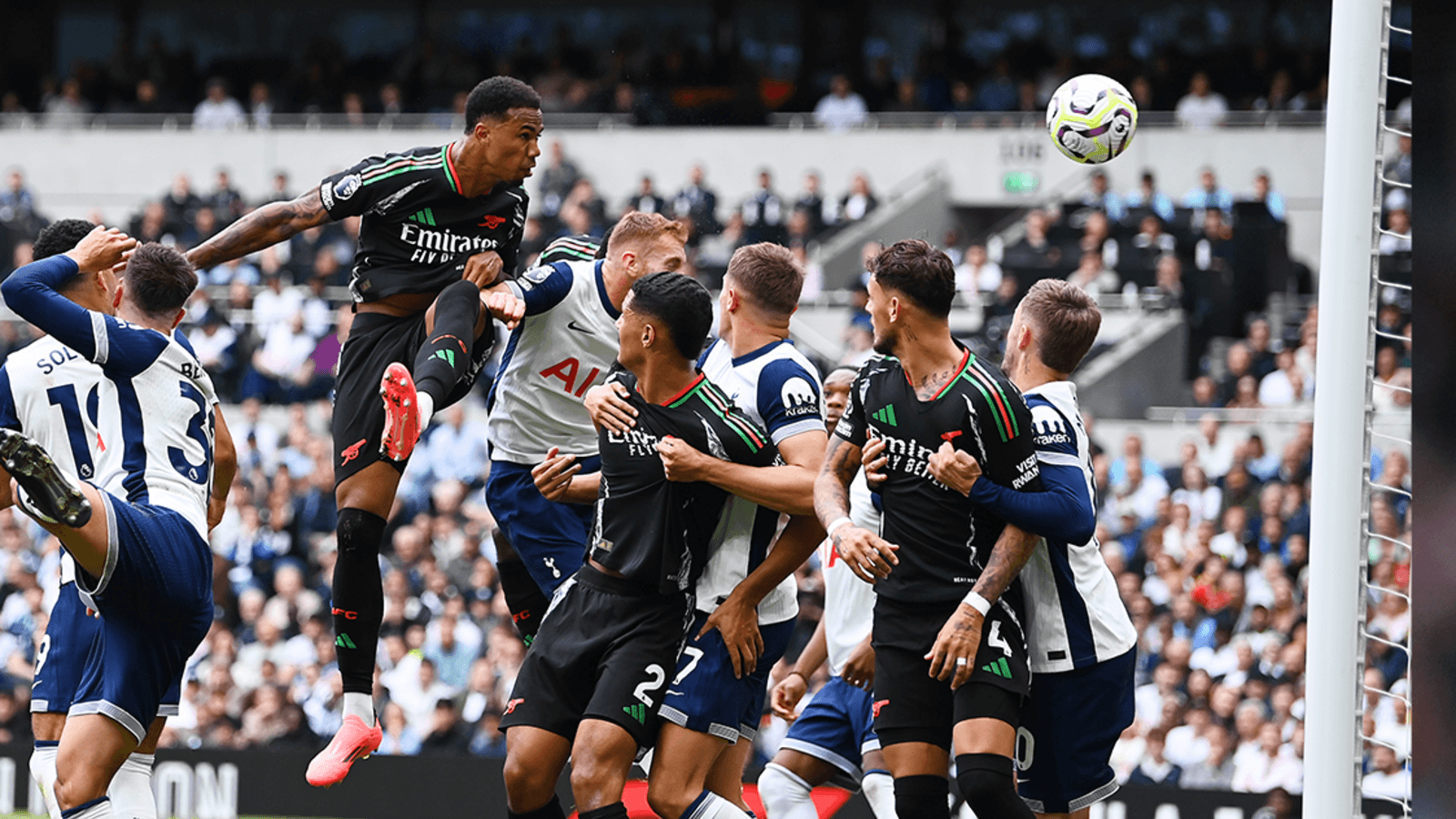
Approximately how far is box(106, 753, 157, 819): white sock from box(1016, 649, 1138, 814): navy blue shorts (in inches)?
135

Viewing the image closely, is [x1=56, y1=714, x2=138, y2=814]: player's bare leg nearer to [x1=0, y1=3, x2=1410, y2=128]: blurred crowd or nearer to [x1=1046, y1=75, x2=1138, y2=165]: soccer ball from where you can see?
[x1=1046, y1=75, x2=1138, y2=165]: soccer ball

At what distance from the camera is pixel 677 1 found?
26.4 meters

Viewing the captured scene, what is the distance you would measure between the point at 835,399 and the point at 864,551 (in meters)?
1.83

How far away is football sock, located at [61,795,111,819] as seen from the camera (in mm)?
6059

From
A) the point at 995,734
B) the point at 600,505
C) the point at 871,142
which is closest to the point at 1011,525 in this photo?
the point at 995,734

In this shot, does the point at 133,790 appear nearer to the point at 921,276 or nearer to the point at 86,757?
the point at 86,757

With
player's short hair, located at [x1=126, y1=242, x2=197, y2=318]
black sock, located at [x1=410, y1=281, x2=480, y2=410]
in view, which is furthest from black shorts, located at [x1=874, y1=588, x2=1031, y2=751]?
player's short hair, located at [x1=126, y1=242, x2=197, y2=318]

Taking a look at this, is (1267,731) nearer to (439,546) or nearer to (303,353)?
(439,546)

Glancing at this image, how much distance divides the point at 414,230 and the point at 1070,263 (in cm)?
1177

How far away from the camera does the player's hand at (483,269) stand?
6.79 m

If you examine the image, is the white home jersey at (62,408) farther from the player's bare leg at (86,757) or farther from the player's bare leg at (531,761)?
the player's bare leg at (531,761)

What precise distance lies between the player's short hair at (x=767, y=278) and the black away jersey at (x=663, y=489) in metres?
0.58

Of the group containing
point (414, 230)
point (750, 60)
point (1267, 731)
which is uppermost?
point (750, 60)

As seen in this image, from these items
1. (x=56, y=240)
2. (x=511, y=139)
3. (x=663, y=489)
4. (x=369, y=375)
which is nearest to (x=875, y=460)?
(x=663, y=489)
